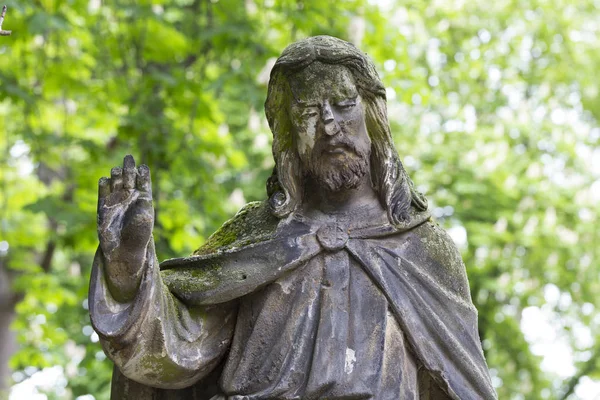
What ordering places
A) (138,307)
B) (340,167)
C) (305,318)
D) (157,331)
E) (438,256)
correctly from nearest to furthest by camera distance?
(138,307) → (157,331) → (305,318) → (340,167) → (438,256)

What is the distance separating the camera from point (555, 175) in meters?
22.3

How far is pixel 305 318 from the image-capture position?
17.1 ft

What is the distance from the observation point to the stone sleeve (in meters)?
4.92

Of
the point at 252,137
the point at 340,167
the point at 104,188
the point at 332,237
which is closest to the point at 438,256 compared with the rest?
the point at 332,237

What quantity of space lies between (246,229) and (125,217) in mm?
931

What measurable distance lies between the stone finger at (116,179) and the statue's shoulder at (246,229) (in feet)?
2.59

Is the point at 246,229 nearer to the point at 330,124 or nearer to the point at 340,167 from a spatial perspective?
the point at 340,167

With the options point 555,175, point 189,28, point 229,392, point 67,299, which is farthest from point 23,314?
point 229,392

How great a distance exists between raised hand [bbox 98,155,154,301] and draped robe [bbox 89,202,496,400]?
0.28 feet

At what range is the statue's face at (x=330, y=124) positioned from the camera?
5.27 meters

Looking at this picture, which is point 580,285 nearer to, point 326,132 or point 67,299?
point 67,299

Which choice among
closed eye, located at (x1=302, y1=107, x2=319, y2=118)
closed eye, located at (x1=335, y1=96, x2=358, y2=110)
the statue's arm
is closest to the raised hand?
the statue's arm

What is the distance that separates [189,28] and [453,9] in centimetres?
790

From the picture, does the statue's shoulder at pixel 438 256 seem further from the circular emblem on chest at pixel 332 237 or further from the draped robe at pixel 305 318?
the circular emblem on chest at pixel 332 237
